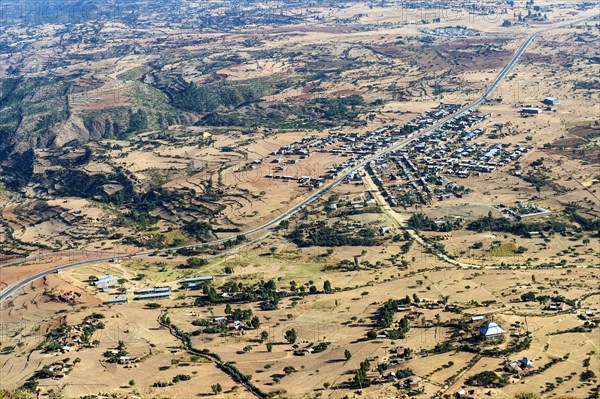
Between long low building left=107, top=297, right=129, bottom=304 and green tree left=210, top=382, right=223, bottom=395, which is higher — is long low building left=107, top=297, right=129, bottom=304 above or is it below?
below

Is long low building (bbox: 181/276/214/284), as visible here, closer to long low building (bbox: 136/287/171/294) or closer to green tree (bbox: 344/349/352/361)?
long low building (bbox: 136/287/171/294)

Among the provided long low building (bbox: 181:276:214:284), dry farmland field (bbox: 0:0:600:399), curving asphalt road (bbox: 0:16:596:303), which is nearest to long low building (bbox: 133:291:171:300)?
dry farmland field (bbox: 0:0:600:399)

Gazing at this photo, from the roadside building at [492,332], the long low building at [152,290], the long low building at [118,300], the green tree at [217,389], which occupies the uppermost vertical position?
the roadside building at [492,332]

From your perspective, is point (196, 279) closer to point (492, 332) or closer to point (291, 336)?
point (291, 336)

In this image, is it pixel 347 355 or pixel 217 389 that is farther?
pixel 347 355

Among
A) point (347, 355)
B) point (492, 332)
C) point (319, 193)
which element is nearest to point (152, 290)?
point (347, 355)

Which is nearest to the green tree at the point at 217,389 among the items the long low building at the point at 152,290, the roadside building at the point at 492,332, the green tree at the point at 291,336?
the green tree at the point at 291,336

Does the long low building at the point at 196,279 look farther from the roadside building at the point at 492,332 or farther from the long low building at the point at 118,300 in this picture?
the roadside building at the point at 492,332

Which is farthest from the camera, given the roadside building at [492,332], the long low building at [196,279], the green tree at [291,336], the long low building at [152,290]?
the long low building at [196,279]

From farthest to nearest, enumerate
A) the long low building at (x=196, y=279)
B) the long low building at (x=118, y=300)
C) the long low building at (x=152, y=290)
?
the long low building at (x=196, y=279), the long low building at (x=152, y=290), the long low building at (x=118, y=300)

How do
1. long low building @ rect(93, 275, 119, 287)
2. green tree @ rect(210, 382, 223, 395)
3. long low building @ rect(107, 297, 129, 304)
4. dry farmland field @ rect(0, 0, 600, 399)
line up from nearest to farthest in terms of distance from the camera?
green tree @ rect(210, 382, 223, 395) → dry farmland field @ rect(0, 0, 600, 399) → long low building @ rect(107, 297, 129, 304) → long low building @ rect(93, 275, 119, 287)

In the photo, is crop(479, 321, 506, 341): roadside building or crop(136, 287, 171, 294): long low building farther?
crop(136, 287, 171, 294): long low building
